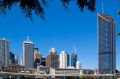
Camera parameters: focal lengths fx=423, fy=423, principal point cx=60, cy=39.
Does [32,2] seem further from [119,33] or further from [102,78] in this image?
[102,78]

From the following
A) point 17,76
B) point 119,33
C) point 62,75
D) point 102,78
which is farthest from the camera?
point 62,75

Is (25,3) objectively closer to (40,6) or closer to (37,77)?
(40,6)

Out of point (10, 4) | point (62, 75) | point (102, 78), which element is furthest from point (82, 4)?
point (62, 75)

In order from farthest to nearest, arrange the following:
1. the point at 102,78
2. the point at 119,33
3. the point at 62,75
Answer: the point at 62,75 → the point at 102,78 → the point at 119,33

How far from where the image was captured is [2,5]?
13.8 ft

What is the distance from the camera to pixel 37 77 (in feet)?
568

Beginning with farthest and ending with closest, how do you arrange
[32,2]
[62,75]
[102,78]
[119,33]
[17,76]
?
[62,75] < [102,78] < [17,76] < [119,33] < [32,2]

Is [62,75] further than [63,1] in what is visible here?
Yes

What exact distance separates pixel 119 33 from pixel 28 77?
15545cm

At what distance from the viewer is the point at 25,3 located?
4.24 metres

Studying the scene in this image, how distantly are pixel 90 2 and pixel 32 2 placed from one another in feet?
1.96

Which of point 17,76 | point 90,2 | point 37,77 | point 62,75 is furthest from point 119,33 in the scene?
point 62,75

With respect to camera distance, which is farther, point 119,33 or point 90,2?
point 119,33

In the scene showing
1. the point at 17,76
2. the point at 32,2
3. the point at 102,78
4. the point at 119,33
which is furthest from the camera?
the point at 102,78
